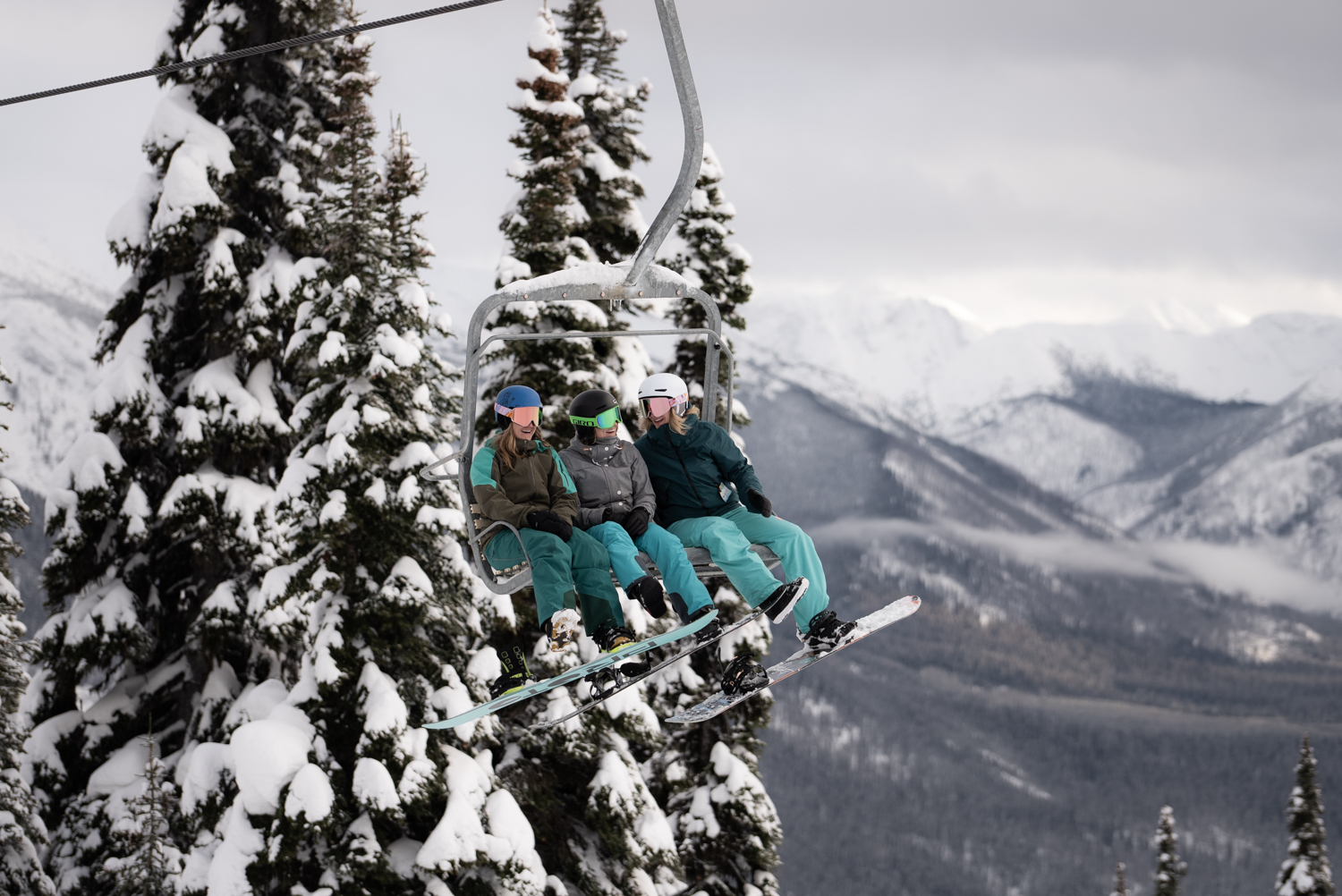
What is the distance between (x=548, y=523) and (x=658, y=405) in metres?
1.25

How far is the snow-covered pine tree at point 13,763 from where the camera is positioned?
16312 mm

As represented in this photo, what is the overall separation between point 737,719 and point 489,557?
40.9ft

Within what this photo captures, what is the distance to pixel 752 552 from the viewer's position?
8.27 m

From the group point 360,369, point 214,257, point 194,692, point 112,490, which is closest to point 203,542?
point 112,490

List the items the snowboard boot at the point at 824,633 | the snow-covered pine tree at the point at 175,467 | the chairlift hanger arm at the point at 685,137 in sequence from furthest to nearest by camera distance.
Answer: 1. the snow-covered pine tree at the point at 175,467
2. the snowboard boot at the point at 824,633
3. the chairlift hanger arm at the point at 685,137

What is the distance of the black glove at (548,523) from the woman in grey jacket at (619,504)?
Answer: 30cm

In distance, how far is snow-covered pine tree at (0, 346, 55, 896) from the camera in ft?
53.5

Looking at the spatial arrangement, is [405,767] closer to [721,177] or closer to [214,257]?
[214,257]

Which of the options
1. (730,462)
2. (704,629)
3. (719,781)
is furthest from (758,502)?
(719,781)

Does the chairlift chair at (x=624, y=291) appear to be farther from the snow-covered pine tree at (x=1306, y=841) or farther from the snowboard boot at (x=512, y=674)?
the snow-covered pine tree at (x=1306, y=841)

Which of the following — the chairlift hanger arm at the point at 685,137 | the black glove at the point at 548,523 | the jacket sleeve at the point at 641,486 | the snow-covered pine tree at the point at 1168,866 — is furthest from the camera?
the snow-covered pine tree at the point at 1168,866

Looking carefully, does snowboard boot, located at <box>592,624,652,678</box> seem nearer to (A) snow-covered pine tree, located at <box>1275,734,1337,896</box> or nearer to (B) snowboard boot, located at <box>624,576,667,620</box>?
(B) snowboard boot, located at <box>624,576,667,620</box>

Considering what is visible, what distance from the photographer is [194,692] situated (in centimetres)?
1766

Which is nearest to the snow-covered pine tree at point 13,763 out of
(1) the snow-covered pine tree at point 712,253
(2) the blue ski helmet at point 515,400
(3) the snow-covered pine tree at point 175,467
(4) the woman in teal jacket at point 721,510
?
(3) the snow-covered pine tree at point 175,467
